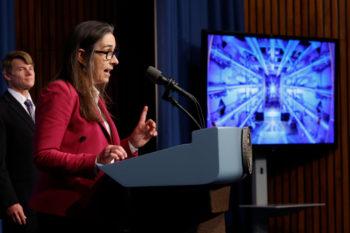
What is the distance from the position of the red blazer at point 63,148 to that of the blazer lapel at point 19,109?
149cm

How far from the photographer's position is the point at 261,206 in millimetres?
3998

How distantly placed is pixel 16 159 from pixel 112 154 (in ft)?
5.80

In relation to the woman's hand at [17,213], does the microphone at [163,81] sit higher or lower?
higher

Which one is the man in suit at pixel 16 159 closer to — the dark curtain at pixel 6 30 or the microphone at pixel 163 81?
the dark curtain at pixel 6 30

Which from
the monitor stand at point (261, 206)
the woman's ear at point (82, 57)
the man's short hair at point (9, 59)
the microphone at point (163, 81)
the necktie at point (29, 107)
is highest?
the man's short hair at point (9, 59)

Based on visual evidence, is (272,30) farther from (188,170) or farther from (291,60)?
(188,170)

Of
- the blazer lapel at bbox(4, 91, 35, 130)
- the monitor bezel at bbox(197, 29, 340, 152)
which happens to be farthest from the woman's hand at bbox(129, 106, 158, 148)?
the monitor bezel at bbox(197, 29, 340, 152)

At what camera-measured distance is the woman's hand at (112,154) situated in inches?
61.4

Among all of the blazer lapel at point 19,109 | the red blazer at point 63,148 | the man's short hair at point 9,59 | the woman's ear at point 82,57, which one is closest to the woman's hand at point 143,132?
the red blazer at point 63,148

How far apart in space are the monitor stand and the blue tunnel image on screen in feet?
0.53

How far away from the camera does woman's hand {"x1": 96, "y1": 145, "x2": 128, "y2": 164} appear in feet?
5.12

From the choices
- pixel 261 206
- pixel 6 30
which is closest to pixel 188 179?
pixel 6 30

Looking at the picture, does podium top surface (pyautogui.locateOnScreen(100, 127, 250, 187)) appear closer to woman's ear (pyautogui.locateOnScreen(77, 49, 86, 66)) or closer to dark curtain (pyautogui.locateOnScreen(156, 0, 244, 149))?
woman's ear (pyautogui.locateOnScreen(77, 49, 86, 66))

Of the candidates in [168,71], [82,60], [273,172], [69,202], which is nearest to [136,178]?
[69,202]
